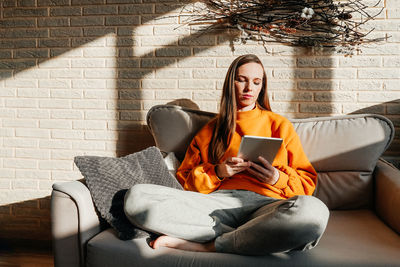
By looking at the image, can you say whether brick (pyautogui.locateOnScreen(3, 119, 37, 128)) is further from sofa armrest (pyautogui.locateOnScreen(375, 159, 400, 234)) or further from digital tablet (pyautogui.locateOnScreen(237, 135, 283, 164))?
sofa armrest (pyautogui.locateOnScreen(375, 159, 400, 234))

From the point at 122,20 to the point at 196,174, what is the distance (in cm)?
125

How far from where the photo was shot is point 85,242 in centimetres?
152

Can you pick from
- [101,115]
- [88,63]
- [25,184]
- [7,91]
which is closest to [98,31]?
[88,63]

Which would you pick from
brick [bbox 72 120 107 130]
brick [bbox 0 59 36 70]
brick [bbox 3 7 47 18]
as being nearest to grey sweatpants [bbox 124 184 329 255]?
brick [bbox 72 120 107 130]

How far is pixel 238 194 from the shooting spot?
1.70 metres

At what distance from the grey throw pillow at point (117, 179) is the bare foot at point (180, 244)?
0.10 m

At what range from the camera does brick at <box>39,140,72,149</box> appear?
2.61 metres

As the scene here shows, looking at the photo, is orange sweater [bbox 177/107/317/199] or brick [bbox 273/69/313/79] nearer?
orange sweater [bbox 177/107/317/199]

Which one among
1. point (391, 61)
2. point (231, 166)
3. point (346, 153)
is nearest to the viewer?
point (231, 166)

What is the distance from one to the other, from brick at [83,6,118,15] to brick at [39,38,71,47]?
23 cm

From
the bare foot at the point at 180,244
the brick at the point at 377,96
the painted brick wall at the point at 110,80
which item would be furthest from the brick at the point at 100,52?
the brick at the point at 377,96

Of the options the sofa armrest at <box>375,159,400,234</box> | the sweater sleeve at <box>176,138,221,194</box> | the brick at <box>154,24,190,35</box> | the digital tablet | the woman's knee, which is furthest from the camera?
the brick at <box>154,24,190,35</box>

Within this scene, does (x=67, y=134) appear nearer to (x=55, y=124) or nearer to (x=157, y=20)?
(x=55, y=124)

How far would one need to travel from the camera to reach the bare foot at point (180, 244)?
143 centimetres
